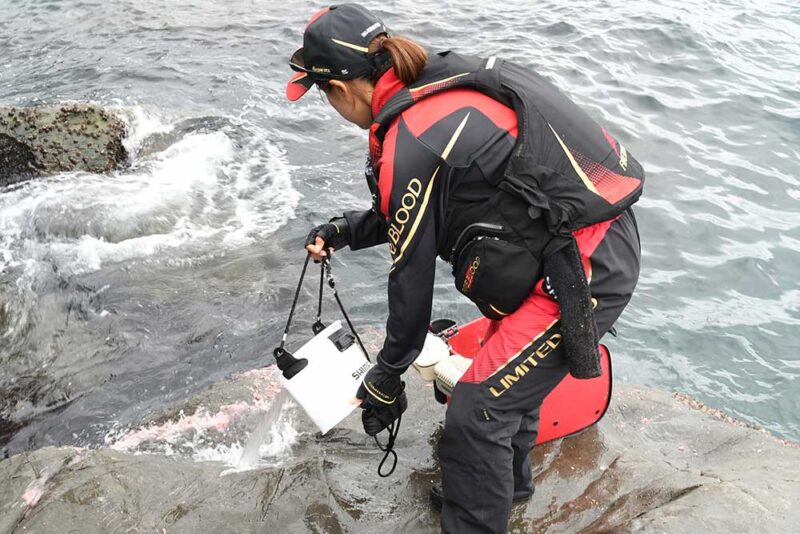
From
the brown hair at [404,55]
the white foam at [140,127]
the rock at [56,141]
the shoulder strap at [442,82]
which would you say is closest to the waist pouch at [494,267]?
the shoulder strap at [442,82]

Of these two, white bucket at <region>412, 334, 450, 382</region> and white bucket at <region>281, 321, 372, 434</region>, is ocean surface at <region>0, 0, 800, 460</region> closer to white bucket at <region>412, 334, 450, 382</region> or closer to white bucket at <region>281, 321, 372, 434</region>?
white bucket at <region>281, 321, 372, 434</region>

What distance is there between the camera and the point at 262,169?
25.2 ft

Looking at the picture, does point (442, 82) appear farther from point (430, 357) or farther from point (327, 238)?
point (430, 357)

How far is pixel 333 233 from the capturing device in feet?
11.1

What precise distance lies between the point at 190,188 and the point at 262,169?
2.95ft

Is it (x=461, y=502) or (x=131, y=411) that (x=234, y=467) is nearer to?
(x=131, y=411)

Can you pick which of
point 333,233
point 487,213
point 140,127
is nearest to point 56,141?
point 140,127

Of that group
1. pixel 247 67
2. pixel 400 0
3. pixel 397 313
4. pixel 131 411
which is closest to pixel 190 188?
pixel 131 411

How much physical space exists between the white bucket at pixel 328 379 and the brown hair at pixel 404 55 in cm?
131

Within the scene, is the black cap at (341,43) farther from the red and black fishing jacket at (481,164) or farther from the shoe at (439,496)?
the shoe at (439,496)

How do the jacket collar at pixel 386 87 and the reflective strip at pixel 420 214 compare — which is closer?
the reflective strip at pixel 420 214

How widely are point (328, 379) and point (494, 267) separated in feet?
3.58

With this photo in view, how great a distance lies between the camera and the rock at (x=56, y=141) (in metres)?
6.93

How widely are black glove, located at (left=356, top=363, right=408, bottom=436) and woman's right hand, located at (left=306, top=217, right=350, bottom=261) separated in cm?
67
